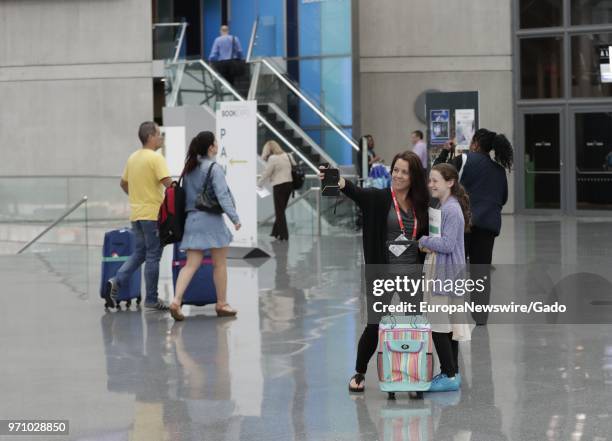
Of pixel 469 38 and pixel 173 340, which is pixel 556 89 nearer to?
pixel 469 38

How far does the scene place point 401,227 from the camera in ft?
26.7

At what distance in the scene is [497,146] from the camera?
11.2 metres

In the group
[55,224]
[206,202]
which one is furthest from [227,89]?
[206,202]

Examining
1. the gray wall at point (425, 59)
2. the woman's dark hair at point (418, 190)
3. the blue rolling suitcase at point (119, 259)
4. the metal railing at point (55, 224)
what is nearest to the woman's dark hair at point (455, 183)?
the woman's dark hair at point (418, 190)

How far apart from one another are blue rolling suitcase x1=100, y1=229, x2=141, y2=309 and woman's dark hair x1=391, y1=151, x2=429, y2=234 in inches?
206

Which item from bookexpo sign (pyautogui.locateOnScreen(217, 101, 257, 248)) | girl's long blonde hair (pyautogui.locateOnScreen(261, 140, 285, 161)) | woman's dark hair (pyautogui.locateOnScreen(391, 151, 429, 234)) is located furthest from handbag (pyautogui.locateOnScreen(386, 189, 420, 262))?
girl's long blonde hair (pyautogui.locateOnScreen(261, 140, 285, 161))

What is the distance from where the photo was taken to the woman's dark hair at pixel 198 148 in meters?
11.7

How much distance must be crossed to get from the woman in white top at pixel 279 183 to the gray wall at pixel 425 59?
8.40 m

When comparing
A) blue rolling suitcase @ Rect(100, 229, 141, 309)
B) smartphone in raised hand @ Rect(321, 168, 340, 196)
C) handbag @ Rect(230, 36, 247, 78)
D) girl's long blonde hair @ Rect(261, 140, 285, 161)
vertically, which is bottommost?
blue rolling suitcase @ Rect(100, 229, 141, 309)

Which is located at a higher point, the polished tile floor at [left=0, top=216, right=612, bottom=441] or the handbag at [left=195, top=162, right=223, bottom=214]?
the handbag at [left=195, top=162, right=223, bottom=214]

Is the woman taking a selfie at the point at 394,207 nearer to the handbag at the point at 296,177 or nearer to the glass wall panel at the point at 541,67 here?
the handbag at the point at 296,177

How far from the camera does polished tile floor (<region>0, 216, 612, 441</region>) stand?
288 inches

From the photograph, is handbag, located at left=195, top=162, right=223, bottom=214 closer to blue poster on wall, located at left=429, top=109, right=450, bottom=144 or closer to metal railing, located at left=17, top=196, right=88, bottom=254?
blue poster on wall, located at left=429, top=109, right=450, bottom=144

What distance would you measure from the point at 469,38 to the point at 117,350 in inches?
820
